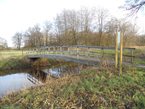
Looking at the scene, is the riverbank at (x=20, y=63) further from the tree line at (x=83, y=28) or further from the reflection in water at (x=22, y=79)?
the tree line at (x=83, y=28)

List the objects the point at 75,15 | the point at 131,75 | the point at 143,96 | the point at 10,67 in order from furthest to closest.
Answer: the point at 75,15, the point at 10,67, the point at 131,75, the point at 143,96

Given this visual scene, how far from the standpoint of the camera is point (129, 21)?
25.5ft

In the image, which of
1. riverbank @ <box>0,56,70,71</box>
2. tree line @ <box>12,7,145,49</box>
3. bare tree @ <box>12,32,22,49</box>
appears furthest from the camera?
bare tree @ <box>12,32,22,49</box>

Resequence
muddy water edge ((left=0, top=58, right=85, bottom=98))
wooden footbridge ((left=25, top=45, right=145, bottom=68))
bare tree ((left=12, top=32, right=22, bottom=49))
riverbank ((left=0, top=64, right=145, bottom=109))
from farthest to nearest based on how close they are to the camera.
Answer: bare tree ((left=12, top=32, right=22, bottom=49)) → wooden footbridge ((left=25, top=45, right=145, bottom=68)) → muddy water edge ((left=0, top=58, right=85, bottom=98)) → riverbank ((left=0, top=64, right=145, bottom=109))

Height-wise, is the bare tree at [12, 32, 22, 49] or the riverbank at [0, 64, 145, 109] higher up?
the bare tree at [12, 32, 22, 49]

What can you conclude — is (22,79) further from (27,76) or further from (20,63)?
(20,63)

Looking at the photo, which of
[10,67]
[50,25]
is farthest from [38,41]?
[10,67]

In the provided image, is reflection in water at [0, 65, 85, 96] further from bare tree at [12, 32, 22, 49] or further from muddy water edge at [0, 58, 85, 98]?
bare tree at [12, 32, 22, 49]

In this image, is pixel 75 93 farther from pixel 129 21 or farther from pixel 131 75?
pixel 129 21

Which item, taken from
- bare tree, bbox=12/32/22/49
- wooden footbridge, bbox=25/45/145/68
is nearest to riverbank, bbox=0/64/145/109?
wooden footbridge, bbox=25/45/145/68

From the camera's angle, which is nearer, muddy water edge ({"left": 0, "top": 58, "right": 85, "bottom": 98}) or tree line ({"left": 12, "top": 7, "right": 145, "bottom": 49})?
muddy water edge ({"left": 0, "top": 58, "right": 85, "bottom": 98})

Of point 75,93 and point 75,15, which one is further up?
point 75,15

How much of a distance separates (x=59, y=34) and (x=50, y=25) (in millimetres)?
4845

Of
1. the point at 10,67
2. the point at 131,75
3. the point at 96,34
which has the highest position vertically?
the point at 96,34
